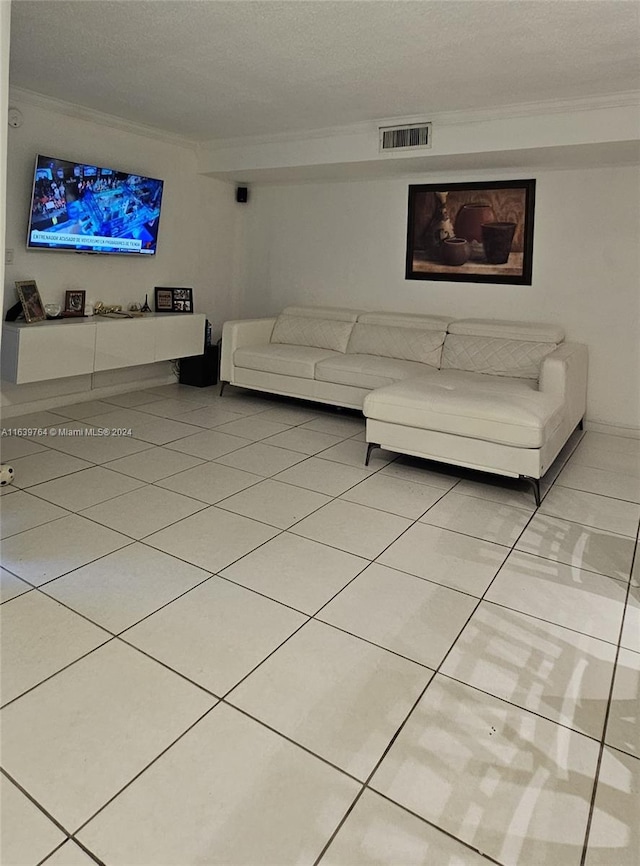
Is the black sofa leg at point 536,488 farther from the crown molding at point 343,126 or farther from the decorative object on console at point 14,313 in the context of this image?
Answer: the decorative object on console at point 14,313

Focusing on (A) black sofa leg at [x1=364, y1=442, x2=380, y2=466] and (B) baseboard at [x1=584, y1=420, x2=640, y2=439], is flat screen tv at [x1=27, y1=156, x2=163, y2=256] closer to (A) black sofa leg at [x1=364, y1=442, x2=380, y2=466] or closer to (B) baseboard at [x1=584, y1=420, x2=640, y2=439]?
(A) black sofa leg at [x1=364, y1=442, x2=380, y2=466]

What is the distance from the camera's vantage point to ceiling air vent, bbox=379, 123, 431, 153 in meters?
4.23

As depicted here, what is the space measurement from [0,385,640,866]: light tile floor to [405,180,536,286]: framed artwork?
228cm

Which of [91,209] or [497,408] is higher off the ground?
[91,209]

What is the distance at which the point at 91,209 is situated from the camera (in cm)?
446

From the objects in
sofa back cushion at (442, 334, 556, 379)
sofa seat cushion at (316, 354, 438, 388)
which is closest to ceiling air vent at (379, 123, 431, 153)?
sofa back cushion at (442, 334, 556, 379)

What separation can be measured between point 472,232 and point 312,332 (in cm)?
160

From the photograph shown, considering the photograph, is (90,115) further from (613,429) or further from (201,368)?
(613,429)

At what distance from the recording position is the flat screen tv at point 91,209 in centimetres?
414

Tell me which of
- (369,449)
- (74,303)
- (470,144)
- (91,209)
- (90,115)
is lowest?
(369,449)

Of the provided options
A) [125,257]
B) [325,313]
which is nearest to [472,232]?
[325,313]

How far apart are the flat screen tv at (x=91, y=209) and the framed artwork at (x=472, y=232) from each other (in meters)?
2.31

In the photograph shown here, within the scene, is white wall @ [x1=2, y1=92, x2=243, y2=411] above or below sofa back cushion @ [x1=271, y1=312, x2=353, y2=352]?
above

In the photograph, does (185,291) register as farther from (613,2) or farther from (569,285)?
(613,2)
